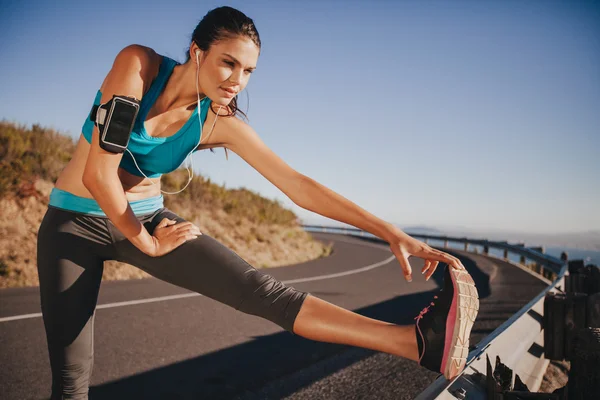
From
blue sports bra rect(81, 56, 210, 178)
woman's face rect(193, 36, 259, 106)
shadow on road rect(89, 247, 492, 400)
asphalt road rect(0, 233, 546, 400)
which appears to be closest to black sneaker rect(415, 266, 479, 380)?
woman's face rect(193, 36, 259, 106)

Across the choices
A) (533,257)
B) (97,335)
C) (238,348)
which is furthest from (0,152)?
(533,257)

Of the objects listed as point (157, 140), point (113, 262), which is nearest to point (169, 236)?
point (157, 140)

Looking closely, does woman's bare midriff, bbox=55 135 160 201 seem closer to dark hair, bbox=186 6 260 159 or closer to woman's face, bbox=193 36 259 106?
woman's face, bbox=193 36 259 106

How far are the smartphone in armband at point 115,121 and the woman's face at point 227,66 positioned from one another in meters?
0.41

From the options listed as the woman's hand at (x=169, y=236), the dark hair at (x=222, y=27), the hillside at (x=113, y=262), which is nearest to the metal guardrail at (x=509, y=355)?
the woman's hand at (x=169, y=236)

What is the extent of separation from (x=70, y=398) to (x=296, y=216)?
22011 mm

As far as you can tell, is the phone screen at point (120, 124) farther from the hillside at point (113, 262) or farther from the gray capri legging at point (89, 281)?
the hillside at point (113, 262)

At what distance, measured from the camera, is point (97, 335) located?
537cm

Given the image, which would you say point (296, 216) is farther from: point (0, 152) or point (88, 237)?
point (88, 237)

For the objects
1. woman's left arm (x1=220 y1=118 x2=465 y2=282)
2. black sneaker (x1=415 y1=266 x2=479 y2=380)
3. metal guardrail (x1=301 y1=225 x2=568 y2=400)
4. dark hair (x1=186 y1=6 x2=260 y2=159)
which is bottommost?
metal guardrail (x1=301 y1=225 x2=568 y2=400)

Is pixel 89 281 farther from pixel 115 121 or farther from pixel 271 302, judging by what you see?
pixel 271 302

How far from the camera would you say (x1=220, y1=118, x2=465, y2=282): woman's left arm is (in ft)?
7.49

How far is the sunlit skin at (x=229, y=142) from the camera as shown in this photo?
2.09 m

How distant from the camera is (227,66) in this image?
231cm
